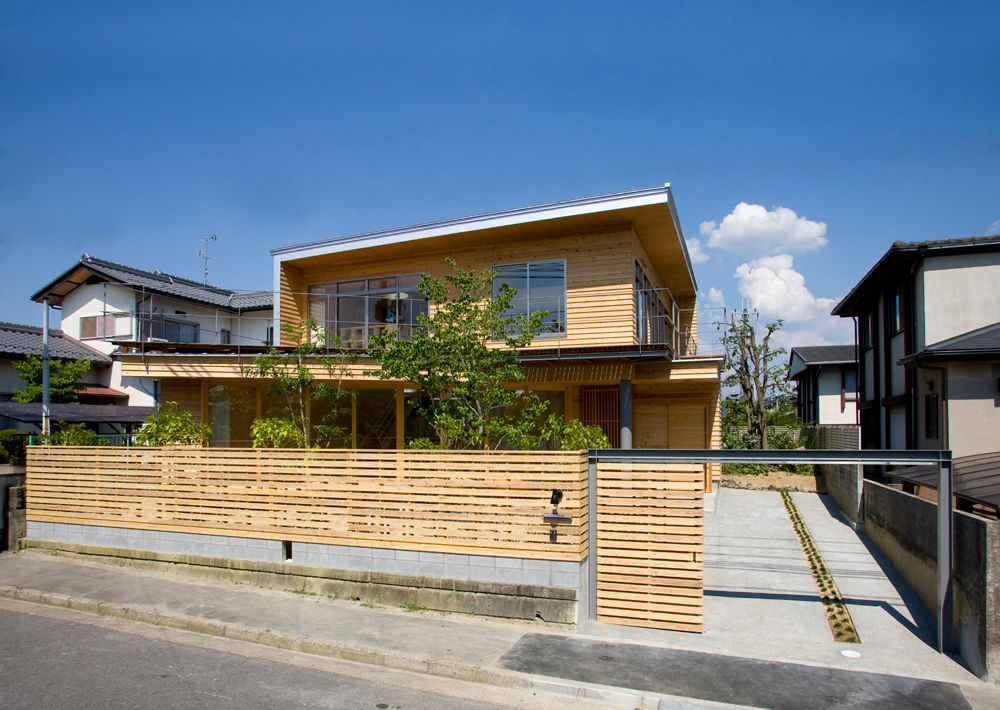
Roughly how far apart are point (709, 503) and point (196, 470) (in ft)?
40.7

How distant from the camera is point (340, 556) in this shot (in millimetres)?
10273

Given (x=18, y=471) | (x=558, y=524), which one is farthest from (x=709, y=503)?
(x=18, y=471)

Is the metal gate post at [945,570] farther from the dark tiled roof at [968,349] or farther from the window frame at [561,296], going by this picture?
the window frame at [561,296]

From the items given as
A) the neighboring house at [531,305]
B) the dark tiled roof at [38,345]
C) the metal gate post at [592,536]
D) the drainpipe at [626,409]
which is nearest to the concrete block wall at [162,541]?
the neighboring house at [531,305]

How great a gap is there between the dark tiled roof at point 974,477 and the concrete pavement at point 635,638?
1.78 meters

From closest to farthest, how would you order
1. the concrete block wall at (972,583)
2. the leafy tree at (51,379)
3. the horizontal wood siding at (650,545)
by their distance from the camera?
the concrete block wall at (972,583) → the horizontal wood siding at (650,545) → the leafy tree at (51,379)

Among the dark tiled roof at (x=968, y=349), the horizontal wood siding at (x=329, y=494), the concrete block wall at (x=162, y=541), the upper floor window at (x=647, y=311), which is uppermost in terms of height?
the upper floor window at (x=647, y=311)

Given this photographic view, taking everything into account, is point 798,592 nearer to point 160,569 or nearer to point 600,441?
point 600,441

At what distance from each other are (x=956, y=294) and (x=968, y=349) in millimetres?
2747

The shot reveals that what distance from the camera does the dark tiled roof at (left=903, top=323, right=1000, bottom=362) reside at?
13109 mm

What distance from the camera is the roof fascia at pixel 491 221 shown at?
14586mm

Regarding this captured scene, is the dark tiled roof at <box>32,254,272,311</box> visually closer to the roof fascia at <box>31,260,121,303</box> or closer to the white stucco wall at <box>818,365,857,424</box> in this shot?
the roof fascia at <box>31,260,121,303</box>

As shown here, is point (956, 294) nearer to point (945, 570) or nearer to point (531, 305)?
point (531, 305)

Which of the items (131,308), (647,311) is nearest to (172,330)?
(131,308)
